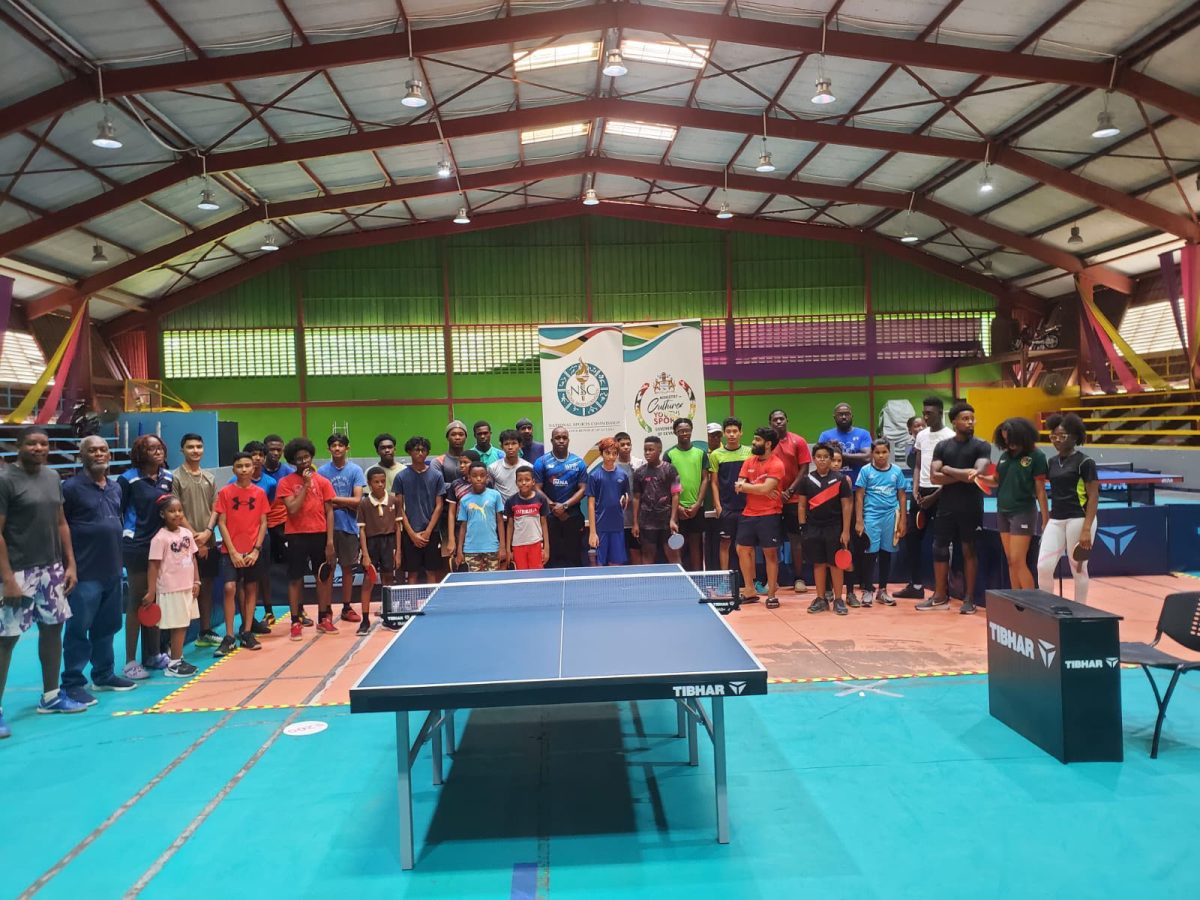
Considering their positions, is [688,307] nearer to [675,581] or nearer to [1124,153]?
[1124,153]

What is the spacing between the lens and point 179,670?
6.56m

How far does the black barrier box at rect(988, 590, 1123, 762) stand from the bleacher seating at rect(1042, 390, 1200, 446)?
1584 cm

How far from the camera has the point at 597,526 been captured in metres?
8.32

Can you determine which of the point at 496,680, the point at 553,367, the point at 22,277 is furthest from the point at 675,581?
the point at 22,277

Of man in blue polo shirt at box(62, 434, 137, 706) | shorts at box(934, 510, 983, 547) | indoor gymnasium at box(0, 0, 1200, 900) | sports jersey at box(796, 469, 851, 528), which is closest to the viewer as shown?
indoor gymnasium at box(0, 0, 1200, 900)

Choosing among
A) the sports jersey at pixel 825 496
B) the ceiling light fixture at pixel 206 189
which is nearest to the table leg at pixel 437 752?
the sports jersey at pixel 825 496

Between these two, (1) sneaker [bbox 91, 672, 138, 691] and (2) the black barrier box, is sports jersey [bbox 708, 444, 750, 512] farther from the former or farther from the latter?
(1) sneaker [bbox 91, 672, 138, 691]

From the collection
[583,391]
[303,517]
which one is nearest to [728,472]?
[583,391]

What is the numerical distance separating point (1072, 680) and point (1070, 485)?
8.68 feet

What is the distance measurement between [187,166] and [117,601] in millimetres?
11796

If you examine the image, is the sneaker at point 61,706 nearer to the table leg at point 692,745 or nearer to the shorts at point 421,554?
the shorts at point 421,554

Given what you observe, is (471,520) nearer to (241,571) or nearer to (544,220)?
(241,571)

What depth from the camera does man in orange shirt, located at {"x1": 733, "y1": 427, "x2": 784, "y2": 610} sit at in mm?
8289

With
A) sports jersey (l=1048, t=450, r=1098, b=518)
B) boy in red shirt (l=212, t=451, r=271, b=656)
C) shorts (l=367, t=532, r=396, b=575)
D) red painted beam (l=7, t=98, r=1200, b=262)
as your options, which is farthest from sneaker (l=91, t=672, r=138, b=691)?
red painted beam (l=7, t=98, r=1200, b=262)
